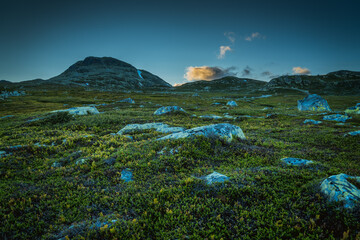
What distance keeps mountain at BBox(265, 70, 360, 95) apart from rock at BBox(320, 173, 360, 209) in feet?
587

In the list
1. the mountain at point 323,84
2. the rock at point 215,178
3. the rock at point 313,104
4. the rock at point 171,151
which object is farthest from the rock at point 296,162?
the mountain at point 323,84

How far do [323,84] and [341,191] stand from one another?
733ft

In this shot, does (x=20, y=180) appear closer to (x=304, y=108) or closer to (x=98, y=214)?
(x=98, y=214)

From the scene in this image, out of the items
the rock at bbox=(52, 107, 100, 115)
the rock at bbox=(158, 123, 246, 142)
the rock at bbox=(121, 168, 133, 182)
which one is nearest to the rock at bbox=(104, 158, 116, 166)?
the rock at bbox=(121, 168, 133, 182)

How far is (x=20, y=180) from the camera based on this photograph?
30.6 feet

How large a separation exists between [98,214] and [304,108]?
59.2m

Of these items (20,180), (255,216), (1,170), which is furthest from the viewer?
(1,170)

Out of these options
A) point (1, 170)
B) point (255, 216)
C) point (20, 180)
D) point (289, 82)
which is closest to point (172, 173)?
point (255, 216)

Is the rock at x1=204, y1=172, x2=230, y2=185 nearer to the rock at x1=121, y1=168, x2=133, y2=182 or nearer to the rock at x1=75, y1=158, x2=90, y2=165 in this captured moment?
the rock at x1=121, y1=168, x2=133, y2=182

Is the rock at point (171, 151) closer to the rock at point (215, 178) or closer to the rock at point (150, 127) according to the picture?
the rock at point (215, 178)

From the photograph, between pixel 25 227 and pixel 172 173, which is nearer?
pixel 25 227

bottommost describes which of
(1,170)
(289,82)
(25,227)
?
(25,227)

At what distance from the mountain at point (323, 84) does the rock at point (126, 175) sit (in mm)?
184789

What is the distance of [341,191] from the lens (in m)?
6.17
